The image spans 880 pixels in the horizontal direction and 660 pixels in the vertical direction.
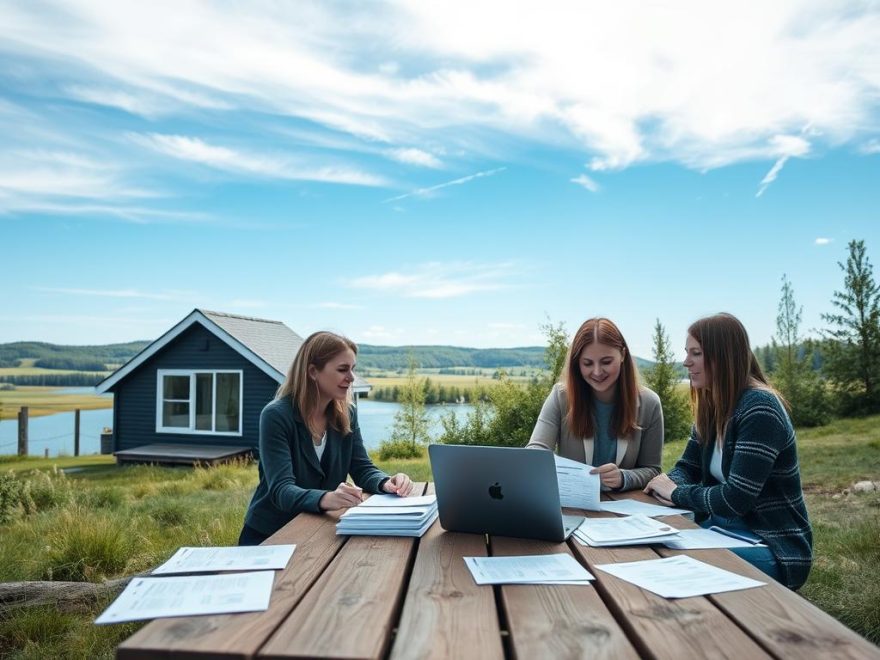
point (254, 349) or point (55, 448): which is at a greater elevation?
point (254, 349)

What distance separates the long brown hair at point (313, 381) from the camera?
325cm

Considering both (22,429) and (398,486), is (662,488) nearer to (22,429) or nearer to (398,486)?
(398,486)

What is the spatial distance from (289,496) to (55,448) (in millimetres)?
24096

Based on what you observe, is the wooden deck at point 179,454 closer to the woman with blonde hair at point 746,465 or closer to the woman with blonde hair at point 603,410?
the woman with blonde hair at point 603,410

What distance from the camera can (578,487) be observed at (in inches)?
107

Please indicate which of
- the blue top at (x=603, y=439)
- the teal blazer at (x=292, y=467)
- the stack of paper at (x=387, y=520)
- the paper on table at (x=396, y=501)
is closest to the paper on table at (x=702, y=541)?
the stack of paper at (x=387, y=520)

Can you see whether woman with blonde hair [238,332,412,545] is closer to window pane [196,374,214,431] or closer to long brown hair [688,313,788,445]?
long brown hair [688,313,788,445]

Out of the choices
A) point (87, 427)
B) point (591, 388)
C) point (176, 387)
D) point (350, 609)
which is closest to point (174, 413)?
point (176, 387)

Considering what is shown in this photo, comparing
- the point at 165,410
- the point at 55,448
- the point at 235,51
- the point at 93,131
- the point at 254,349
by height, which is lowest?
the point at 55,448

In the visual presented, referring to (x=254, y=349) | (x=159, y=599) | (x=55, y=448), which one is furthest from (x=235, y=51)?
(x=55, y=448)

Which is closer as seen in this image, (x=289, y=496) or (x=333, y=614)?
(x=333, y=614)

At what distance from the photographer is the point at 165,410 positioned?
17156mm

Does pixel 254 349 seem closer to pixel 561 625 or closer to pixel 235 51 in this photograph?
pixel 235 51

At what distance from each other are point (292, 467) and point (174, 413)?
1535 centimetres
